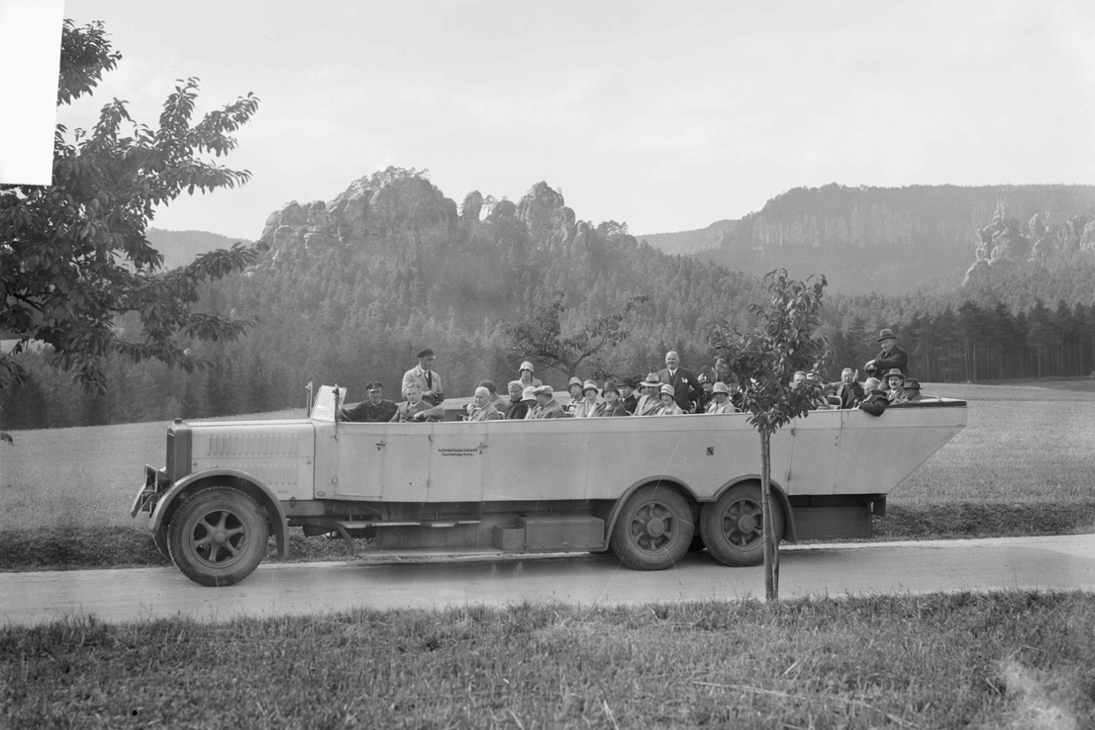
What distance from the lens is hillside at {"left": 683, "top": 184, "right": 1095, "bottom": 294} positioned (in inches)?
387

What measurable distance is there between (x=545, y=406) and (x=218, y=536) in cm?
310

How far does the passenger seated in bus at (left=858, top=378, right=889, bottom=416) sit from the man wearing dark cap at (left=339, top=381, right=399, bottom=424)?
4343mm

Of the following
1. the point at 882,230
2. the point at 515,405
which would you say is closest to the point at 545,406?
the point at 515,405

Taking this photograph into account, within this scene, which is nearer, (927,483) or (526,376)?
(526,376)

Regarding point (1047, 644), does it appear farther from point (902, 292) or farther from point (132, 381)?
point (132, 381)

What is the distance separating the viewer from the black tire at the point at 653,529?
30.5 ft

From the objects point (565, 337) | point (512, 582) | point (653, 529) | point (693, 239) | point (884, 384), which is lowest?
point (512, 582)

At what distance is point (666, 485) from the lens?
9.41 meters

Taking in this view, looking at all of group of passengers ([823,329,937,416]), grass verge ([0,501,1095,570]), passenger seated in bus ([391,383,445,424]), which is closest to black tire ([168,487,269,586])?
grass verge ([0,501,1095,570])

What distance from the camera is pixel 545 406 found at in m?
9.74

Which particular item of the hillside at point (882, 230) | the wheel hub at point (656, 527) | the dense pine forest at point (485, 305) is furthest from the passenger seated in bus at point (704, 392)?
the wheel hub at point (656, 527)

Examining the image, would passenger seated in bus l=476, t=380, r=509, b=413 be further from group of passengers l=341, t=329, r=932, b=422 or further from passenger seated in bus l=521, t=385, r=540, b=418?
passenger seated in bus l=521, t=385, r=540, b=418

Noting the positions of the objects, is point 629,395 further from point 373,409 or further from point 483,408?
point 373,409

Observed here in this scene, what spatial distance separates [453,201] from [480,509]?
2912 mm
